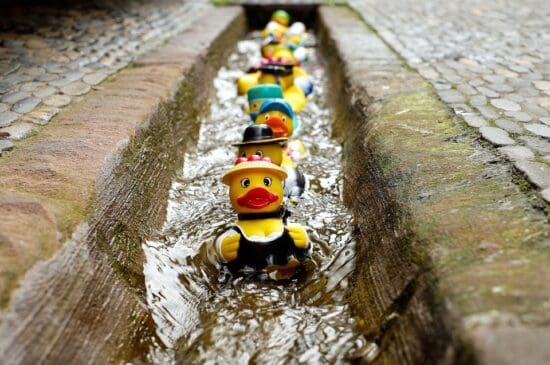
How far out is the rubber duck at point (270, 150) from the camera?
12.2 feet

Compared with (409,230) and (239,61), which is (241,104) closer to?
(239,61)

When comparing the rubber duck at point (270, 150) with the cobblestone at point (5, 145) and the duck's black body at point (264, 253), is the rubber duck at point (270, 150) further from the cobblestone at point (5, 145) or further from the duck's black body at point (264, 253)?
the cobblestone at point (5, 145)

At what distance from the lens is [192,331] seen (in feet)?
9.05

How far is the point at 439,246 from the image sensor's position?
234 cm

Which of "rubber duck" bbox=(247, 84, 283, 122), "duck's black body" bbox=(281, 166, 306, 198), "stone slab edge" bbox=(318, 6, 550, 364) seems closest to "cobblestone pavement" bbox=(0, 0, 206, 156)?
"rubber duck" bbox=(247, 84, 283, 122)

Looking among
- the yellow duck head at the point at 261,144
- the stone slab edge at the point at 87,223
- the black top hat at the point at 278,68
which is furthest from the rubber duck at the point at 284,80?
the yellow duck head at the point at 261,144

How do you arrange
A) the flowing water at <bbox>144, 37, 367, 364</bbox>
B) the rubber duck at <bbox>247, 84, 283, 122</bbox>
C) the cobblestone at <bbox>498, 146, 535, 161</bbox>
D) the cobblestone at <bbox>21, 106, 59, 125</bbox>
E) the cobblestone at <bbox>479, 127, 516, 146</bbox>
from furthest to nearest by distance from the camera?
the rubber duck at <bbox>247, 84, 283, 122</bbox>
the cobblestone at <bbox>21, 106, 59, 125</bbox>
the cobblestone at <bbox>479, 127, 516, 146</bbox>
the cobblestone at <bbox>498, 146, 535, 161</bbox>
the flowing water at <bbox>144, 37, 367, 364</bbox>

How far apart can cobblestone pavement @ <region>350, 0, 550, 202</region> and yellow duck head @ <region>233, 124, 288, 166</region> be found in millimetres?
1288

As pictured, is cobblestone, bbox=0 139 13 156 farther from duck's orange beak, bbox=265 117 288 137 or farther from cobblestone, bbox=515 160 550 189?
cobblestone, bbox=515 160 550 189

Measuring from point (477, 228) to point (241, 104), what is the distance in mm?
3968

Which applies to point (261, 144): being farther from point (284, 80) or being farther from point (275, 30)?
point (275, 30)

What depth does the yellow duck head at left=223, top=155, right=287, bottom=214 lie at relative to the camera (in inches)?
122

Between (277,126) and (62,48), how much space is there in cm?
260

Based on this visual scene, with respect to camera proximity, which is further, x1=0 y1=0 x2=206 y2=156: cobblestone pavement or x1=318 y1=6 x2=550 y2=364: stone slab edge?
x1=0 y1=0 x2=206 y2=156: cobblestone pavement
